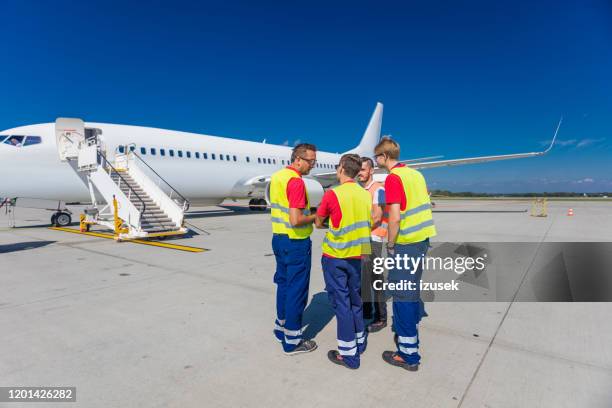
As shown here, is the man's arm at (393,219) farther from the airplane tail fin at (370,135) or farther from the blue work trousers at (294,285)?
the airplane tail fin at (370,135)

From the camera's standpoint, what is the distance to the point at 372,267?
376 centimetres

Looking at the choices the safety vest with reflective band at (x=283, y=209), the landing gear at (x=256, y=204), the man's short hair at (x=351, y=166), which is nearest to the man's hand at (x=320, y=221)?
the safety vest with reflective band at (x=283, y=209)

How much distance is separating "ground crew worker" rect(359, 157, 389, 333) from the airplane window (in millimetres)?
11234

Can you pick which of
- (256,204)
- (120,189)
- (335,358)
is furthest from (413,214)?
(256,204)

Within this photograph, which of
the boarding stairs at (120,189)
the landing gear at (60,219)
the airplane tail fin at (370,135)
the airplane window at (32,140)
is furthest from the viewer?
the airplane tail fin at (370,135)

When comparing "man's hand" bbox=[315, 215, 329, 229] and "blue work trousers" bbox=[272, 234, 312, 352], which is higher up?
"man's hand" bbox=[315, 215, 329, 229]

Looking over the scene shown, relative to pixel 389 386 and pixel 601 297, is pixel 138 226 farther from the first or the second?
pixel 601 297

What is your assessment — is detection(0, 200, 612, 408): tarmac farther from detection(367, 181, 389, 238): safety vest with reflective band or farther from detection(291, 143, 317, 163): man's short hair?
detection(291, 143, 317, 163): man's short hair

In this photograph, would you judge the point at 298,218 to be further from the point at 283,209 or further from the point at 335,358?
the point at 335,358

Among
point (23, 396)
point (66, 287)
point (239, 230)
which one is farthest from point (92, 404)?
point (239, 230)

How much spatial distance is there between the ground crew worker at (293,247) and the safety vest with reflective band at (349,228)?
24cm

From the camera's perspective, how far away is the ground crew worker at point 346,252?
2744 mm

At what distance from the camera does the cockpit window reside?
33.6 feet

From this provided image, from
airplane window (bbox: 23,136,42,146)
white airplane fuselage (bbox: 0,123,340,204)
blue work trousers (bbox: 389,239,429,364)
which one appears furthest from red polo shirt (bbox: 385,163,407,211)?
airplane window (bbox: 23,136,42,146)
